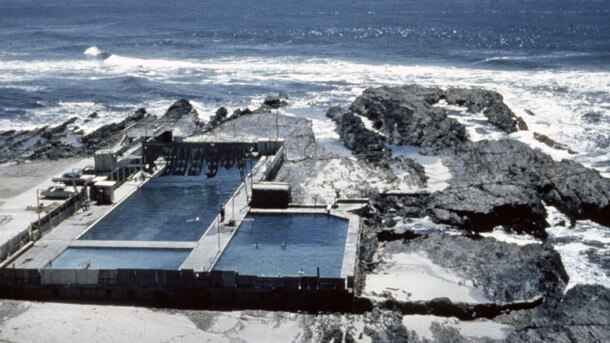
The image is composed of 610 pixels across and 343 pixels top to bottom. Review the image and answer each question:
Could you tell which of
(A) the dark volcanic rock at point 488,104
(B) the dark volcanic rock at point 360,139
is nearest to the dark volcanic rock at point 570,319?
(B) the dark volcanic rock at point 360,139

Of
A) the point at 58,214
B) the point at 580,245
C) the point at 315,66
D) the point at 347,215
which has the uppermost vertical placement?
the point at 315,66

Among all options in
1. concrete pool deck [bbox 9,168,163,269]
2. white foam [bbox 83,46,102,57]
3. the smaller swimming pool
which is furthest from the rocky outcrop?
white foam [bbox 83,46,102,57]

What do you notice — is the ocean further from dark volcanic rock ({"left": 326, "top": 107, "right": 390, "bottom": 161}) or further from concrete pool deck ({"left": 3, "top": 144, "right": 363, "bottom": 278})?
concrete pool deck ({"left": 3, "top": 144, "right": 363, "bottom": 278})

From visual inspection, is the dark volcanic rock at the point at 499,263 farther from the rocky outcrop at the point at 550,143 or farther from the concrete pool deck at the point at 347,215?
the rocky outcrop at the point at 550,143

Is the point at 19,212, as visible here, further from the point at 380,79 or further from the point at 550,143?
the point at 380,79

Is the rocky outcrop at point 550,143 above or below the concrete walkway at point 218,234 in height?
above

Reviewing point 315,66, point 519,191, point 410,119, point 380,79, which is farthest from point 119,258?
point 315,66

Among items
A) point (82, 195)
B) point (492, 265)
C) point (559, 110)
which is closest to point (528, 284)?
point (492, 265)
